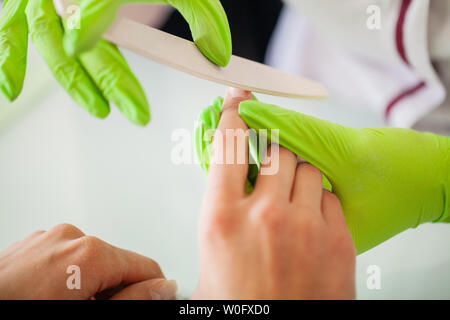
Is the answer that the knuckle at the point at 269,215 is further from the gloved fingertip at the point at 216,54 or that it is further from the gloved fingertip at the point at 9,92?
the gloved fingertip at the point at 9,92

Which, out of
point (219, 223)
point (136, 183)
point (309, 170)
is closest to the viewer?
point (219, 223)

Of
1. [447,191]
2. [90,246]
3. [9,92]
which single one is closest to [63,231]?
[90,246]

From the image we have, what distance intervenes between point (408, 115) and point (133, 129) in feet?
1.88

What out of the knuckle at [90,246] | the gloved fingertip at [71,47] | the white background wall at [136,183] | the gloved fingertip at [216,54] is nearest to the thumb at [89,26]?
the gloved fingertip at [71,47]

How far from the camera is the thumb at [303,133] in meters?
0.51

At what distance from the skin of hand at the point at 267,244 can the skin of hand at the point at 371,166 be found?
3.1 inches

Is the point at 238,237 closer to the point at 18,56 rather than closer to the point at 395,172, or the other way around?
the point at 395,172

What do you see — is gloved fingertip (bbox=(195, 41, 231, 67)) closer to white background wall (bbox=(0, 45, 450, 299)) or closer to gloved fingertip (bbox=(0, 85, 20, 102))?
gloved fingertip (bbox=(0, 85, 20, 102))

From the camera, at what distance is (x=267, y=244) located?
0.41 m

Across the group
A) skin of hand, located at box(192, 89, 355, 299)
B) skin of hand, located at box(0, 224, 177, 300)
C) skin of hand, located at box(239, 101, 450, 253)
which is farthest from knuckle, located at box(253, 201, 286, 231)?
skin of hand, located at box(0, 224, 177, 300)

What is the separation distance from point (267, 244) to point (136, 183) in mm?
511

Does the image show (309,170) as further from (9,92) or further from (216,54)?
(9,92)

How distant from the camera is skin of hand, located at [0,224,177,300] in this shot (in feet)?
1.62
